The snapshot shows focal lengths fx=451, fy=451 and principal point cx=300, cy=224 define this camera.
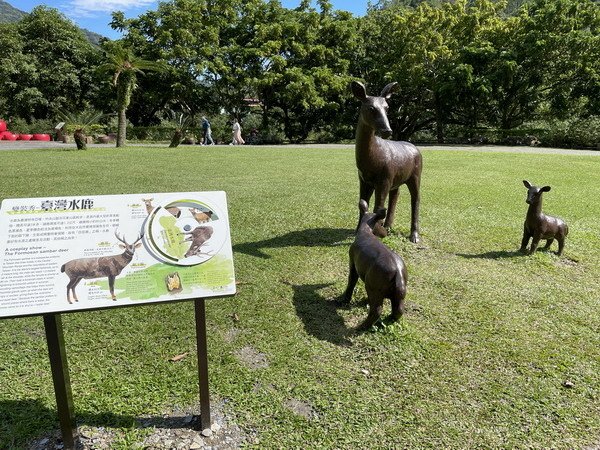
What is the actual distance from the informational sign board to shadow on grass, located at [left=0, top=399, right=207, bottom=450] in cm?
94

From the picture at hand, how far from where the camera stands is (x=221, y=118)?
111ft

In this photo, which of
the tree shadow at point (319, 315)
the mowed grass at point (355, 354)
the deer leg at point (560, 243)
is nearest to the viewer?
the mowed grass at point (355, 354)

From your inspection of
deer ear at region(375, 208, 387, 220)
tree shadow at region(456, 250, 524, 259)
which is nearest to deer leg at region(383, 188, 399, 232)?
tree shadow at region(456, 250, 524, 259)

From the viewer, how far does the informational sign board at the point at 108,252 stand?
2275mm

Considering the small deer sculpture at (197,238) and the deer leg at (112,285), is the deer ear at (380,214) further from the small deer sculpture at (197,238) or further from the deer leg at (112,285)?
the deer leg at (112,285)

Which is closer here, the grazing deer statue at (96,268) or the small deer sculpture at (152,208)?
the grazing deer statue at (96,268)

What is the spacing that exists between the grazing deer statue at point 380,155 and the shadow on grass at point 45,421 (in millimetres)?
2820

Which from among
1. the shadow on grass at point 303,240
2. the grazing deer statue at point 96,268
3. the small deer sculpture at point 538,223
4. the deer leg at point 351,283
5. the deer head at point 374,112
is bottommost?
the shadow on grass at point 303,240

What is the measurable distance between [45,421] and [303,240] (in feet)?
13.0

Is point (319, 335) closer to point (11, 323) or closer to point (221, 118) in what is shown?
point (11, 323)

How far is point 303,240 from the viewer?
625 centimetres

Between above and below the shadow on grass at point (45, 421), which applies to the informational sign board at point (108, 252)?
above

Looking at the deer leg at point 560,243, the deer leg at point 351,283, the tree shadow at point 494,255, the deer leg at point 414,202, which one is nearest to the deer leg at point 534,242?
the tree shadow at point 494,255

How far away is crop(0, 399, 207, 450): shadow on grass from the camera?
2.66 meters
